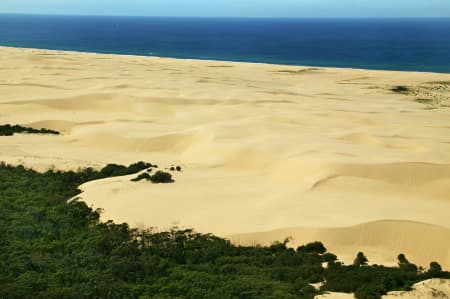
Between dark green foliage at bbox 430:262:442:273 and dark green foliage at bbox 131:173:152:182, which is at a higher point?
dark green foliage at bbox 131:173:152:182

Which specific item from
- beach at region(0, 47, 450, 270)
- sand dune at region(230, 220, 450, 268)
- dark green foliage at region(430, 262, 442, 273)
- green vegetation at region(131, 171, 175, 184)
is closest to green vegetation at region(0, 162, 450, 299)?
dark green foliage at region(430, 262, 442, 273)

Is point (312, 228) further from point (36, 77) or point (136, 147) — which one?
point (36, 77)

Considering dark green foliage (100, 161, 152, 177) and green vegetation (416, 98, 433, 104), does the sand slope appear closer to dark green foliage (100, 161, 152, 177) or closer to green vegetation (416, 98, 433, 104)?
dark green foliage (100, 161, 152, 177)

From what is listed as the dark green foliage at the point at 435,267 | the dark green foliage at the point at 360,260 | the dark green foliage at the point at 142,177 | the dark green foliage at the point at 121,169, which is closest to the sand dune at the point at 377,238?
the dark green foliage at the point at 360,260

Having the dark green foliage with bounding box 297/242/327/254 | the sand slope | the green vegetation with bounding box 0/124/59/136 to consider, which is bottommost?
the sand slope

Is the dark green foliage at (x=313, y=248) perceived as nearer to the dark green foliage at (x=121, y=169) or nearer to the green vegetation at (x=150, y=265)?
the green vegetation at (x=150, y=265)

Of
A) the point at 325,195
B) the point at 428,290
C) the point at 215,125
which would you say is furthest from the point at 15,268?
the point at 215,125
